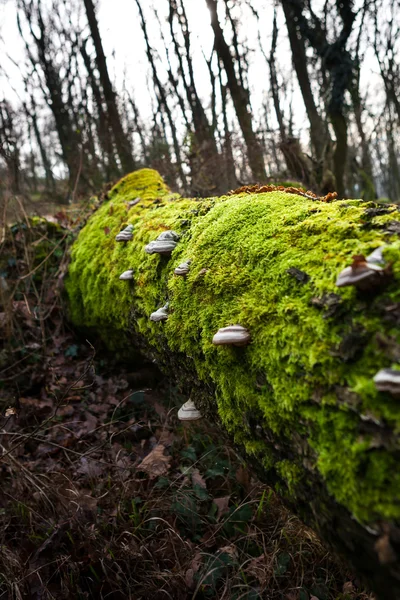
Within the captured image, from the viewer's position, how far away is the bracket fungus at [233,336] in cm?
164

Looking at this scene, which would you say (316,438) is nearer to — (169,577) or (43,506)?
(169,577)

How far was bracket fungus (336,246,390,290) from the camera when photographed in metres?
1.27

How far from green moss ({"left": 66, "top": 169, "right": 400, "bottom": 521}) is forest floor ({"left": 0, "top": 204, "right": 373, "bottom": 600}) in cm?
62

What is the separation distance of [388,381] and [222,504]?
2.11 meters

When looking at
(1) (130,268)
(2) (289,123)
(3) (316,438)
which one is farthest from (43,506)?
(2) (289,123)

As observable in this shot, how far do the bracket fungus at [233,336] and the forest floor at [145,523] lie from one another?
95cm

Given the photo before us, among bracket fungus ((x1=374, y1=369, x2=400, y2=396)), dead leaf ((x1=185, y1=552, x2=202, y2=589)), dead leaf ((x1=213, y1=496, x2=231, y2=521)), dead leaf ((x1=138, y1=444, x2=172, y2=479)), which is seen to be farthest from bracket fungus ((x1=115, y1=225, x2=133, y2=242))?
bracket fungus ((x1=374, y1=369, x2=400, y2=396))

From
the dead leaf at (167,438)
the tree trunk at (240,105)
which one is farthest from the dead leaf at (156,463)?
the tree trunk at (240,105)

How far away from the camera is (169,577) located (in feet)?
7.36

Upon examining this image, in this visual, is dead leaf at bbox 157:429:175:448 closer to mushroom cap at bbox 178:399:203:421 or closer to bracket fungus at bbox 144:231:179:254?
mushroom cap at bbox 178:399:203:421

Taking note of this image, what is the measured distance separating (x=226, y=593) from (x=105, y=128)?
12152mm

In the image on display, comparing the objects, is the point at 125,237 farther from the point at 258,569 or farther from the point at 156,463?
the point at 258,569

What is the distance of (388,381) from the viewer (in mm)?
1071

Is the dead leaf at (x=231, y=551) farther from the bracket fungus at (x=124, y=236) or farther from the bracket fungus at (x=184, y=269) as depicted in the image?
the bracket fungus at (x=124, y=236)
